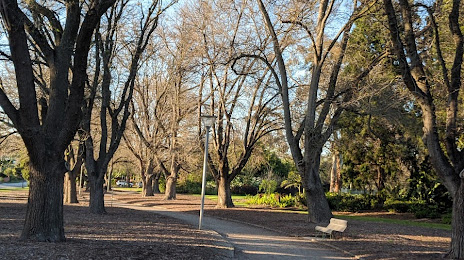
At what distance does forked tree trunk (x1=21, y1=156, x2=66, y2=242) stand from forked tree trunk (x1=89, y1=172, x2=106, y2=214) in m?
9.65

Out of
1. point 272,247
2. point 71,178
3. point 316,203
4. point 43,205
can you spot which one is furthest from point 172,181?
point 43,205

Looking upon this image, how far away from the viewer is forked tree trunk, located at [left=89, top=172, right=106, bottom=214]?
1848cm

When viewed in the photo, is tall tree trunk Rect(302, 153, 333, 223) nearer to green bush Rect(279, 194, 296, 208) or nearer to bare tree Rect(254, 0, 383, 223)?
bare tree Rect(254, 0, 383, 223)

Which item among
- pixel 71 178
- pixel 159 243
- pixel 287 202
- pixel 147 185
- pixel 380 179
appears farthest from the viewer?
pixel 147 185

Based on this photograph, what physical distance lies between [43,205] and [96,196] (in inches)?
390

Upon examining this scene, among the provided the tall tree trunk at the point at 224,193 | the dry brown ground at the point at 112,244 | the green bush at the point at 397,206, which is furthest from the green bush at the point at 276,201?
the dry brown ground at the point at 112,244

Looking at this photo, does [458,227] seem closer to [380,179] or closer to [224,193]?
[224,193]

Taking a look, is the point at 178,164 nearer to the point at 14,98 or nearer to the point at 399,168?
the point at 14,98

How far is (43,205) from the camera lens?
8961 mm

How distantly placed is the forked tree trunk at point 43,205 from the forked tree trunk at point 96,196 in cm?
965

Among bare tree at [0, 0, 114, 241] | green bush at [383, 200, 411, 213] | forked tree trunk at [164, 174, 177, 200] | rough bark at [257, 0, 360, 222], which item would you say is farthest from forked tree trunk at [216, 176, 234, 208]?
bare tree at [0, 0, 114, 241]

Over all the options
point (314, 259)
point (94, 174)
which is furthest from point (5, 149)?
point (314, 259)

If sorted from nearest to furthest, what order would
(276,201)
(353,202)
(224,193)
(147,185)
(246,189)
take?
(224,193), (353,202), (276,201), (147,185), (246,189)

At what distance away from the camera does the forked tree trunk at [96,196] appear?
18.5 metres
